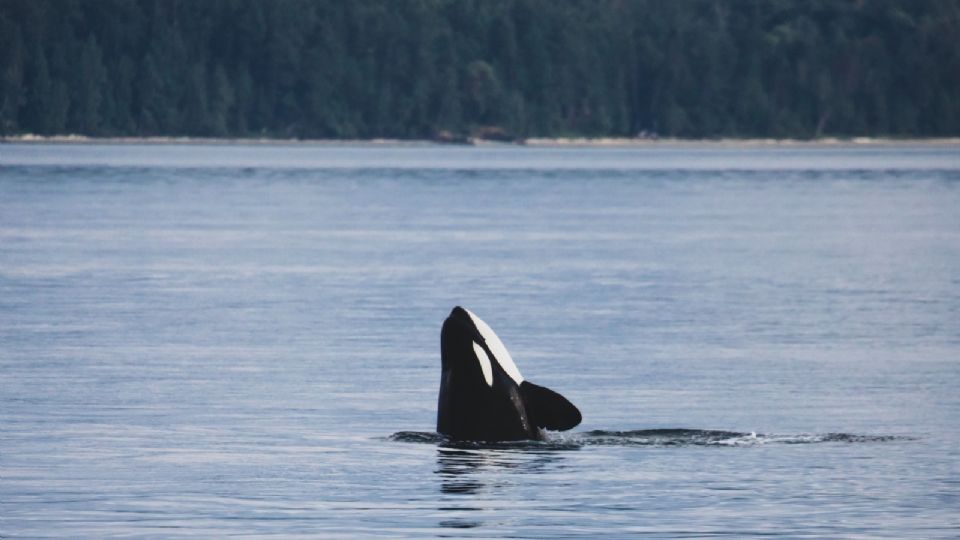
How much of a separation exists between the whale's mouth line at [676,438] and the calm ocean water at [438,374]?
5cm

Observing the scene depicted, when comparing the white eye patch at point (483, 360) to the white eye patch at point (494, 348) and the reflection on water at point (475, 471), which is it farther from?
the reflection on water at point (475, 471)

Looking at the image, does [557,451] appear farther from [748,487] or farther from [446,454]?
[748,487]

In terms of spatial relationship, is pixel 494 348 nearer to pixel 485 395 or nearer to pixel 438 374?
pixel 485 395

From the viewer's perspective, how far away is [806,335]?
3453cm

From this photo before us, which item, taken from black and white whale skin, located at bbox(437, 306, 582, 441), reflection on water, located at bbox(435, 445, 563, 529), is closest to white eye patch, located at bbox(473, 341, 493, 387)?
black and white whale skin, located at bbox(437, 306, 582, 441)

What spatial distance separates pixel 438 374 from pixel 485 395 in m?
8.99

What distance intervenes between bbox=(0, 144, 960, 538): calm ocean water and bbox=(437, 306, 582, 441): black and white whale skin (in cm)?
28

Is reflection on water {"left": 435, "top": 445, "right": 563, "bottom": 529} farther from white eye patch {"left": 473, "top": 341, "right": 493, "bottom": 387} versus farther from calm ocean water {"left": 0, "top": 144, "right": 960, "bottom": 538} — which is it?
white eye patch {"left": 473, "top": 341, "right": 493, "bottom": 387}

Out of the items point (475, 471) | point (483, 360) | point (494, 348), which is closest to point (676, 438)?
point (475, 471)

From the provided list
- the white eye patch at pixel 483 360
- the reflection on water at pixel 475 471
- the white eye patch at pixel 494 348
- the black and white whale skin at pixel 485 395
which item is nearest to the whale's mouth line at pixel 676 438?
the reflection on water at pixel 475 471

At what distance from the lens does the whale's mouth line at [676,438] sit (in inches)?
860

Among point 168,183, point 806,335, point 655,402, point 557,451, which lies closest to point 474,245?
point 806,335

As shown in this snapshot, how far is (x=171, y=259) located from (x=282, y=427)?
3282 cm

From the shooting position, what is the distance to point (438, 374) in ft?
94.7
